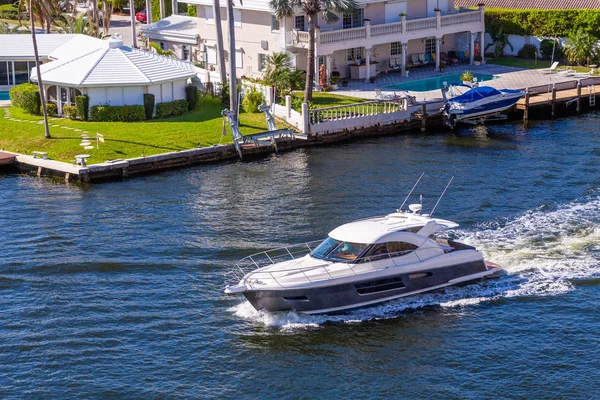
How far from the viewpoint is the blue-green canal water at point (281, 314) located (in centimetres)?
3039

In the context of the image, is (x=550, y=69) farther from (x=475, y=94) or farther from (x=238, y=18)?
(x=238, y=18)

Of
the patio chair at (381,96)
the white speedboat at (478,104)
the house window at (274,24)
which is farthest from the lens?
the house window at (274,24)

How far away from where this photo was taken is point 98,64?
60562mm

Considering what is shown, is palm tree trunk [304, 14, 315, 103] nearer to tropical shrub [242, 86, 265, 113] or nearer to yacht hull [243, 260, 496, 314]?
tropical shrub [242, 86, 265, 113]

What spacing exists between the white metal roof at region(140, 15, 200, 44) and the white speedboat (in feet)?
80.1

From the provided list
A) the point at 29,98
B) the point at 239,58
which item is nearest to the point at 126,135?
the point at 29,98

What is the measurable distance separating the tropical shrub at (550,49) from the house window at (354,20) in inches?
580

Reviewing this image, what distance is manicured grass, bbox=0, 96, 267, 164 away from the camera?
2132 inches

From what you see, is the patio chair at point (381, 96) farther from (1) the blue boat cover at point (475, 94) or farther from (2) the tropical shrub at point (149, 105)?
(2) the tropical shrub at point (149, 105)

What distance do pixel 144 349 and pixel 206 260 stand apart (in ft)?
26.0

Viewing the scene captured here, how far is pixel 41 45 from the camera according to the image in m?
71.9

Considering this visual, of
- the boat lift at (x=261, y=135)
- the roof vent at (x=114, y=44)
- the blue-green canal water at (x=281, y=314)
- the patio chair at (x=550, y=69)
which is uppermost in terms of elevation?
the roof vent at (x=114, y=44)

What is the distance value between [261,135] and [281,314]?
23.1m

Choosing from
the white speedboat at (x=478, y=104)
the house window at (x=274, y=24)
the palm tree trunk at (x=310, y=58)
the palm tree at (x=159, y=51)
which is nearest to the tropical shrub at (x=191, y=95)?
the palm tree trunk at (x=310, y=58)
